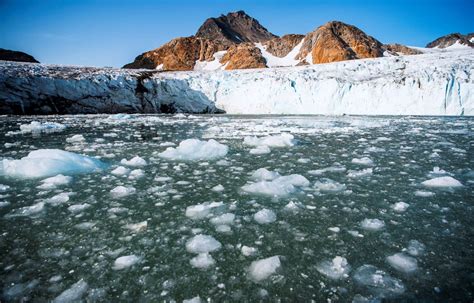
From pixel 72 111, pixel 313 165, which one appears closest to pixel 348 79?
pixel 313 165

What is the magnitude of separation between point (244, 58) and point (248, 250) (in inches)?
2397

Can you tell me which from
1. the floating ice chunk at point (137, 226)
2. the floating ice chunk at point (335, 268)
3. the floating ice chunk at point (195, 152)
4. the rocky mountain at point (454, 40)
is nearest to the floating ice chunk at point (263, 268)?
the floating ice chunk at point (335, 268)

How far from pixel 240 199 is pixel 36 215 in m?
1.54

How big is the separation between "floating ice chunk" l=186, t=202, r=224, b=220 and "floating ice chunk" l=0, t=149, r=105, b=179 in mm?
1807

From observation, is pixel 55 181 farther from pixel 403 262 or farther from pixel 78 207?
pixel 403 262

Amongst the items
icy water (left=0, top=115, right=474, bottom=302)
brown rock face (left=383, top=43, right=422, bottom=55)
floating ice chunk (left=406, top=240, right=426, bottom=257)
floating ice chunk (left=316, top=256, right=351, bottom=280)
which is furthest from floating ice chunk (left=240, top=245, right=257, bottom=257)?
brown rock face (left=383, top=43, right=422, bottom=55)

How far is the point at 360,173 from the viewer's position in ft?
10.3

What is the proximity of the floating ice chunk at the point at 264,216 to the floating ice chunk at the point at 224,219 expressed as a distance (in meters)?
0.17

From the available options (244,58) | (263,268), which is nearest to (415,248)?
(263,268)

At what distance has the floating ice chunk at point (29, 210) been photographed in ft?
6.75

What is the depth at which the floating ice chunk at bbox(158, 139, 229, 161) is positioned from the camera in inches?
163

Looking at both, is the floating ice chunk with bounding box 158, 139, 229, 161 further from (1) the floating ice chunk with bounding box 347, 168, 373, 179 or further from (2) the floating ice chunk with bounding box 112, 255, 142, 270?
(2) the floating ice chunk with bounding box 112, 255, 142, 270

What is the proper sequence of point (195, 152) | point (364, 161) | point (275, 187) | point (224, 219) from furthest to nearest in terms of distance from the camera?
1. point (195, 152)
2. point (364, 161)
3. point (275, 187)
4. point (224, 219)

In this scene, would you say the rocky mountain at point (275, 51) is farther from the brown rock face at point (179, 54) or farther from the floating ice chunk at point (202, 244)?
the floating ice chunk at point (202, 244)
